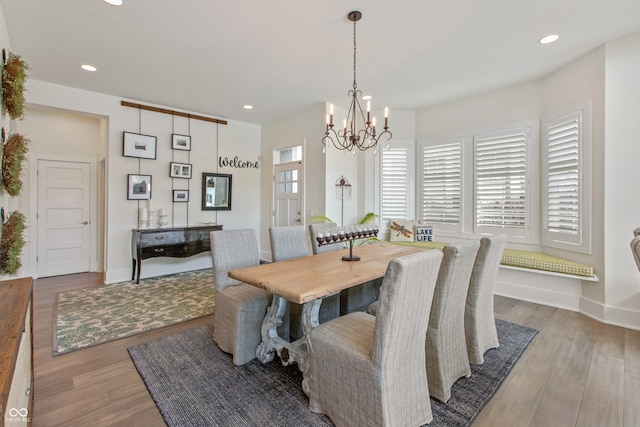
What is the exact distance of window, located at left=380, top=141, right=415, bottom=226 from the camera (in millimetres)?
5066

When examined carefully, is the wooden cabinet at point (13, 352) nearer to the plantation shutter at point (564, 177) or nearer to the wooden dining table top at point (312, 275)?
the wooden dining table top at point (312, 275)

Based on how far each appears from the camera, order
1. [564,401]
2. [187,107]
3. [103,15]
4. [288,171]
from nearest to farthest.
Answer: [564,401]
[103,15]
[187,107]
[288,171]

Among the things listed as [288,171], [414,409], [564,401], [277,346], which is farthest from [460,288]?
[288,171]

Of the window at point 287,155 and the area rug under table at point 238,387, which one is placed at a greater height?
the window at point 287,155

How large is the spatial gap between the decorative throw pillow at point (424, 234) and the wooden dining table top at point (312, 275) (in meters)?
2.34

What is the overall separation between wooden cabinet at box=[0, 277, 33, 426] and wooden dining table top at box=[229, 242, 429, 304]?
104 centimetres

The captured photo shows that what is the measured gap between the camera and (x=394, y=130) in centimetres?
514

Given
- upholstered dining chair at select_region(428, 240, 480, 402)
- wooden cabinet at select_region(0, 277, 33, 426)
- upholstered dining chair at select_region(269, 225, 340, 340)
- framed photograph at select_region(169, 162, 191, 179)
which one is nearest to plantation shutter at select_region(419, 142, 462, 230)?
upholstered dining chair at select_region(269, 225, 340, 340)

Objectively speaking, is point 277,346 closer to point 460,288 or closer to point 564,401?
point 460,288

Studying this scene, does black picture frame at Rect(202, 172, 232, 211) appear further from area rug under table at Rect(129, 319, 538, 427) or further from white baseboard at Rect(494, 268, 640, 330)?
white baseboard at Rect(494, 268, 640, 330)

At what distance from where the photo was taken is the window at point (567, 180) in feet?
10.6

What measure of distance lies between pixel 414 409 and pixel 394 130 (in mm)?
4448

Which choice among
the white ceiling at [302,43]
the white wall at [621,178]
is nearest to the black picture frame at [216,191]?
the white ceiling at [302,43]

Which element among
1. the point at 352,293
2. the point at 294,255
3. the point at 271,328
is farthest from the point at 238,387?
the point at 352,293
